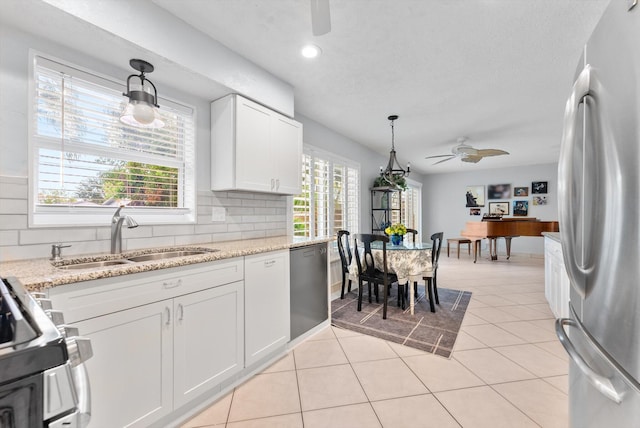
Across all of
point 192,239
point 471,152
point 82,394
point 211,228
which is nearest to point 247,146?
point 211,228

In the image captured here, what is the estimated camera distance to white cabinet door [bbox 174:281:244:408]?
1.51 meters

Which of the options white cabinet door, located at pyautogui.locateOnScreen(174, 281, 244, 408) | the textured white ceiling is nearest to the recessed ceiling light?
the textured white ceiling

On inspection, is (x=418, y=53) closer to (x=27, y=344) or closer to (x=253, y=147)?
(x=253, y=147)

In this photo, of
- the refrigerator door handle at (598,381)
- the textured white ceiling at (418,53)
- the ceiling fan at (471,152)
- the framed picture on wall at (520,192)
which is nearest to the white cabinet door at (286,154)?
the textured white ceiling at (418,53)

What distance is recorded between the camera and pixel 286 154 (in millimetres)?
2789

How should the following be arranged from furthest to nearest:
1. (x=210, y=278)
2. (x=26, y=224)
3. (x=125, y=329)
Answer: (x=210, y=278) → (x=26, y=224) → (x=125, y=329)

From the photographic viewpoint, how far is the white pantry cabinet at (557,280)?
96.3 inches

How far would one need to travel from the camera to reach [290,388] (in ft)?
6.07

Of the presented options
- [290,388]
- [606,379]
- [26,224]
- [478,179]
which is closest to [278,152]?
[26,224]

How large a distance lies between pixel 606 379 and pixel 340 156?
3.94m

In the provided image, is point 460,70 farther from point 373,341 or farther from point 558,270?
point 373,341

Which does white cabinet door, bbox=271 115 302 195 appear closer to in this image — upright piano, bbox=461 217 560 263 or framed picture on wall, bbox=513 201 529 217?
upright piano, bbox=461 217 560 263

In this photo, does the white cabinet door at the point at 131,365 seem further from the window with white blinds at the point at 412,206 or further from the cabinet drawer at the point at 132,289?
the window with white blinds at the point at 412,206

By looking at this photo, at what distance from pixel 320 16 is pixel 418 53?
4.15ft
